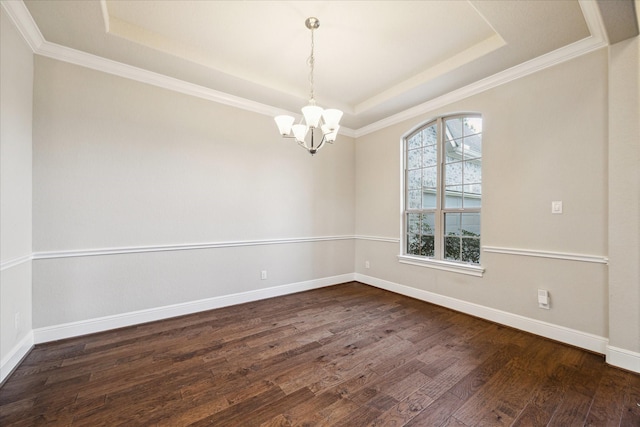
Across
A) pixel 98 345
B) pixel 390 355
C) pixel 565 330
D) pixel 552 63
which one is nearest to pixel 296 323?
pixel 390 355

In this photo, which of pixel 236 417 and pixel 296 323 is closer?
pixel 236 417

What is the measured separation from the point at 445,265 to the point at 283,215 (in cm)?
236

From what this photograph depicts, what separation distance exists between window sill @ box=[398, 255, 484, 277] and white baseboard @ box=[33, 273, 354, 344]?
1546mm

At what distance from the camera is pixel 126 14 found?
2318 millimetres

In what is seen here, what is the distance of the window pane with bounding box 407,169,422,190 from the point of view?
157 inches

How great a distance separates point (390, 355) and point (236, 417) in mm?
1334

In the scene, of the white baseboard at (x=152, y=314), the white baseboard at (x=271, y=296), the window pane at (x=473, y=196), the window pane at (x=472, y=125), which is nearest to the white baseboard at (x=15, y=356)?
the white baseboard at (x=271, y=296)

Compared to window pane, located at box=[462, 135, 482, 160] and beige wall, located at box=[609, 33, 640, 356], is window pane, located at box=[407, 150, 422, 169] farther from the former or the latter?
beige wall, located at box=[609, 33, 640, 356]

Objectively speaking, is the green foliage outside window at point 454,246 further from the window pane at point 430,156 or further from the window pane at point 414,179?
the window pane at point 430,156

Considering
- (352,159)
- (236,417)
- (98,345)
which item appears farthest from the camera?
(352,159)

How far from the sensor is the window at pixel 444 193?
3.34m

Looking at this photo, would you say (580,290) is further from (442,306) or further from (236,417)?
(236,417)

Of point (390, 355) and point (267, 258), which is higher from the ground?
point (267, 258)

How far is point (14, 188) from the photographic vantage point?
2127 mm
